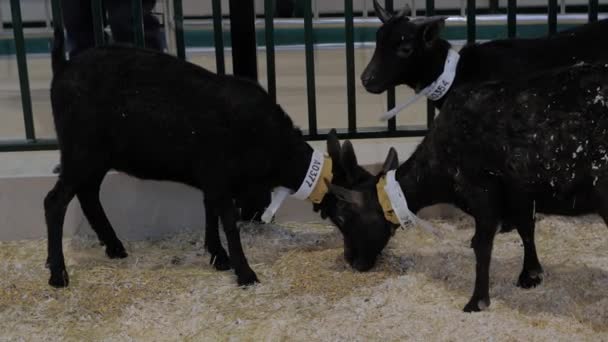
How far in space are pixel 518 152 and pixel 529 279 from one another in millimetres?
921

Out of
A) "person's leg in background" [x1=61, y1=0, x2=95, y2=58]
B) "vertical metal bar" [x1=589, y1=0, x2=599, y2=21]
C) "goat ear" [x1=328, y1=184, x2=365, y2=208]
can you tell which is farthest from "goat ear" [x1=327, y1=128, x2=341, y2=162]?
"person's leg in background" [x1=61, y1=0, x2=95, y2=58]

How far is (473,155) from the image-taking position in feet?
14.9

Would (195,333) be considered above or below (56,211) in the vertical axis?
below

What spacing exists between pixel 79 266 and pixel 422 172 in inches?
85.9

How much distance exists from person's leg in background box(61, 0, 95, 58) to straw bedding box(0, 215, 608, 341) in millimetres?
1765

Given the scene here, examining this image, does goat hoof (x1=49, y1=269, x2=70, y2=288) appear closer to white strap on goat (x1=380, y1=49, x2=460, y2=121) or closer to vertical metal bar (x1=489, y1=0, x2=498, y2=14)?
white strap on goat (x1=380, y1=49, x2=460, y2=121)

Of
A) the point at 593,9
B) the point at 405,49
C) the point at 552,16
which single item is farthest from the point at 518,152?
the point at 593,9

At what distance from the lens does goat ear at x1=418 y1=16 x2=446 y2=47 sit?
565 centimetres

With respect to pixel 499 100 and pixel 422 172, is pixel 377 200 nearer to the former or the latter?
pixel 422 172

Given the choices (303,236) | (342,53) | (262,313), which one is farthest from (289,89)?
→ (262,313)

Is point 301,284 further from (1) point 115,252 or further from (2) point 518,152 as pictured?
(2) point 518,152

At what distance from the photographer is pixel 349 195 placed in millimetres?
5027

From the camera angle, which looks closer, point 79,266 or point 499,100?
point 499,100

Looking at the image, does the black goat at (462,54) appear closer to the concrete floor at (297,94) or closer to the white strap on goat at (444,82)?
the white strap on goat at (444,82)
